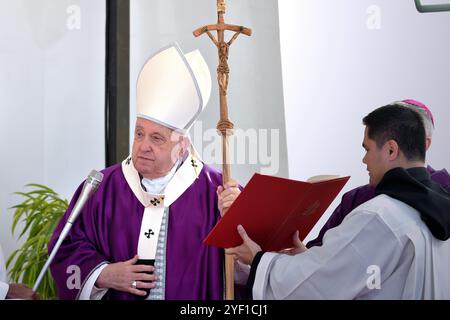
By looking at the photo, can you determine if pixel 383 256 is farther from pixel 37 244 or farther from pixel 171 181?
pixel 37 244

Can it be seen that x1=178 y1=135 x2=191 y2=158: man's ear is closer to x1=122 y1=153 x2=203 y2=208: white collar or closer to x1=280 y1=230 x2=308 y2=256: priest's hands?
x1=122 y1=153 x2=203 y2=208: white collar

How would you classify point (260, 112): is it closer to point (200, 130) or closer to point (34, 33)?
point (200, 130)

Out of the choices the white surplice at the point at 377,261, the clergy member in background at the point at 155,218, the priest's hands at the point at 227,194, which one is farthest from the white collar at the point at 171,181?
the white surplice at the point at 377,261

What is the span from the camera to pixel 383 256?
239 centimetres

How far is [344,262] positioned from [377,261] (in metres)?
0.13

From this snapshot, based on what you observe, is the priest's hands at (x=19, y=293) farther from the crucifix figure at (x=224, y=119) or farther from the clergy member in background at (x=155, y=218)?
the crucifix figure at (x=224, y=119)

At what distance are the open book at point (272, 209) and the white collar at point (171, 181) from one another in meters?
0.61

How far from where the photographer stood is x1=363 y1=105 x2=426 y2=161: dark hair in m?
2.64

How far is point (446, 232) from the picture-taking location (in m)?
2.44

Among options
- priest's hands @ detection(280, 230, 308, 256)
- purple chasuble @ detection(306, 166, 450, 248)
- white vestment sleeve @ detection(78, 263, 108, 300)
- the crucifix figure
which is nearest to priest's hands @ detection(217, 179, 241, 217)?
the crucifix figure

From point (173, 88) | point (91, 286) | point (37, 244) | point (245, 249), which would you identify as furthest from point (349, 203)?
point (37, 244)

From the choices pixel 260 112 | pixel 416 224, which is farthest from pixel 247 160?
pixel 416 224

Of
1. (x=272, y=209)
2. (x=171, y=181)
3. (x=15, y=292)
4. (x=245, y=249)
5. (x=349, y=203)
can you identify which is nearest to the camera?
(x=272, y=209)

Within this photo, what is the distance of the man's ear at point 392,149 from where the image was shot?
264cm
